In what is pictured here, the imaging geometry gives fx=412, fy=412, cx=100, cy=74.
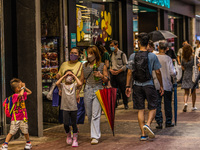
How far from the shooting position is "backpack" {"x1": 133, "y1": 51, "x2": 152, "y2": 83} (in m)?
7.72

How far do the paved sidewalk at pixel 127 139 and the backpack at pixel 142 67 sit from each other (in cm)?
118

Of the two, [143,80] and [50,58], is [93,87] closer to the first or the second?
[143,80]

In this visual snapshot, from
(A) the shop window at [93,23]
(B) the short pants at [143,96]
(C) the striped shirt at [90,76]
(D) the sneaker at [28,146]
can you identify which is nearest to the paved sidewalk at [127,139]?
(D) the sneaker at [28,146]

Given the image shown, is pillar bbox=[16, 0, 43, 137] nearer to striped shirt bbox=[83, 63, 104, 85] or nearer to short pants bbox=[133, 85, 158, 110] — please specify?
striped shirt bbox=[83, 63, 104, 85]

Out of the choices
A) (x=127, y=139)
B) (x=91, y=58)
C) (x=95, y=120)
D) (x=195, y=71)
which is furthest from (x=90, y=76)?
(x=195, y=71)

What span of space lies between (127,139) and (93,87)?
1.20 metres

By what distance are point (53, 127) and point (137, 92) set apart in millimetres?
2769

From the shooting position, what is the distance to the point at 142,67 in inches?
304

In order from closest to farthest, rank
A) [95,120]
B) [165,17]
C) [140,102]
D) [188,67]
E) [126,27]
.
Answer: [95,120]
[140,102]
[188,67]
[126,27]
[165,17]

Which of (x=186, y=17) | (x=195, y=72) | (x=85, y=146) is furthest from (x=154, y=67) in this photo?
(x=186, y=17)

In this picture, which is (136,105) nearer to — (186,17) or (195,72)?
(195,72)

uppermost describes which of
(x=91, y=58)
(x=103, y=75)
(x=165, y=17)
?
(x=165, y=17)

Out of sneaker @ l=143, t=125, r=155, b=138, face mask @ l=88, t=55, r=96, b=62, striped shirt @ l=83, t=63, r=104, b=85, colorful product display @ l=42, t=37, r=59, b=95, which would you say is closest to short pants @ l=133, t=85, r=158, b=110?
sneaker @ l=143, t=125, r=155, b=138

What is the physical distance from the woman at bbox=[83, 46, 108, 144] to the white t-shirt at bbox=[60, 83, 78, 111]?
324mm
